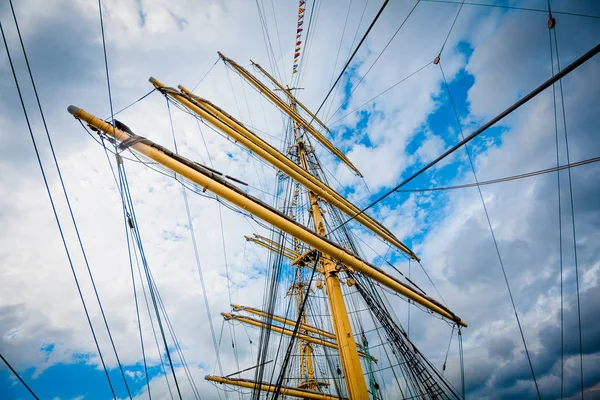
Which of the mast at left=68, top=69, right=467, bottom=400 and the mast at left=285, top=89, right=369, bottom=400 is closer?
the mast at left=68, top=69, right=467, bottom=400

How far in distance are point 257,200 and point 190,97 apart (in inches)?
169

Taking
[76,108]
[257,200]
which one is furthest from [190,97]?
[257,200]

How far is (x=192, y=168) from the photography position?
4.58 meters

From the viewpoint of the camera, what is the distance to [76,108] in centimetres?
410

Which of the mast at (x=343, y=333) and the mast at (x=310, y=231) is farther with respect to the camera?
the mast at (x=343, y=333)

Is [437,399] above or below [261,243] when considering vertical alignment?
below

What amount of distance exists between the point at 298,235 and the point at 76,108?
16.0 ft

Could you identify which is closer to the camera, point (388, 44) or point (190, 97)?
point (388, 44)

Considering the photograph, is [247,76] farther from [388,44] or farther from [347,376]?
[347,376]

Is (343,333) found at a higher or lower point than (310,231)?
lower

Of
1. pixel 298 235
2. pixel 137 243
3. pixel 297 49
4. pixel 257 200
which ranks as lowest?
pixel 137 243

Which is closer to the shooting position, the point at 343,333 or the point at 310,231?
the point at 310,231

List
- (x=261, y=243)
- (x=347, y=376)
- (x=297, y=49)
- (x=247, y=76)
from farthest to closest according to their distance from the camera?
(x=261, y=243), (x=247, y=76), (x=297, y=49), (x=347, y=376)

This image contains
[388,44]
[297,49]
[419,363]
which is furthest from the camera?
[297,49]
